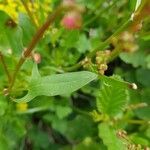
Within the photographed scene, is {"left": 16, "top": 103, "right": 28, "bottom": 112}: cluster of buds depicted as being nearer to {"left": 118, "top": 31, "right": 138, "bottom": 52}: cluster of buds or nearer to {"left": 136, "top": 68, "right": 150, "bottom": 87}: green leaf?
{"left": 136, "top": 68, "right": 150, "bottom": 87}: green leaf

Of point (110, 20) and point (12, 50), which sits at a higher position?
point (110, 20)

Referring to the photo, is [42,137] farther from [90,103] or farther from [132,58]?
[132,58]

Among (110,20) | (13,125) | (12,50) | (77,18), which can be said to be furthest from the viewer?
(110,20)

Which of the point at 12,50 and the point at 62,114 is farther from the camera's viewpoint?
the point at 62,114

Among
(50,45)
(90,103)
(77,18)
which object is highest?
(50,45)

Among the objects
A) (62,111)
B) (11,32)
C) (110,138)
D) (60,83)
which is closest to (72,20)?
(60,83)

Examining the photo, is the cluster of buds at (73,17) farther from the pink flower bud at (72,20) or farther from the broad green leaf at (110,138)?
the broad green leaf at (110,138)

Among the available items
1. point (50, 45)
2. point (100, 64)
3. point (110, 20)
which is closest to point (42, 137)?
point (50, 45)

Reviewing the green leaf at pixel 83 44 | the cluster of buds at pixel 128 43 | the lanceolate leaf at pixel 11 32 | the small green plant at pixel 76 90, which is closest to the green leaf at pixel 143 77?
the small green plant at pixel 76 90
